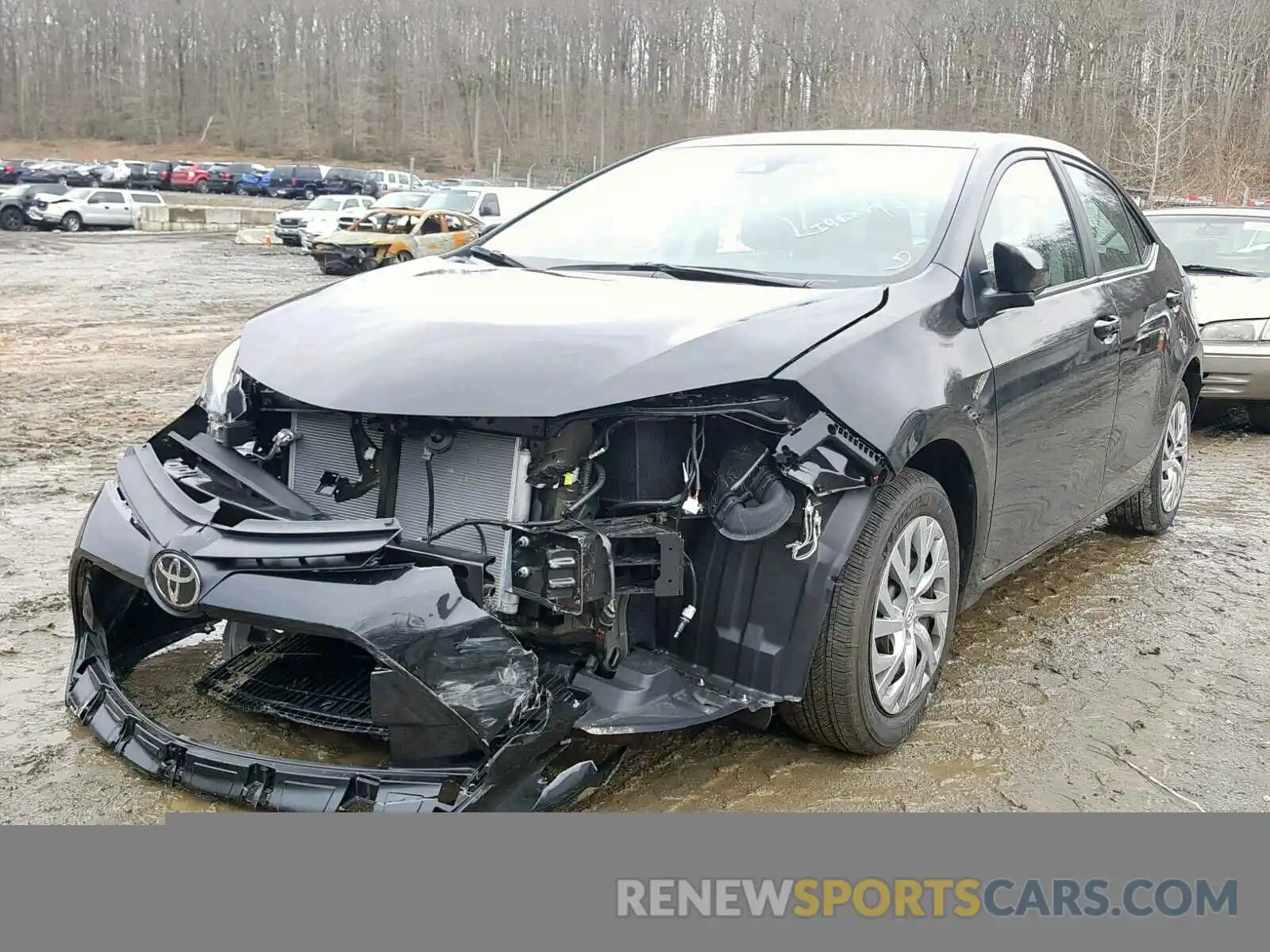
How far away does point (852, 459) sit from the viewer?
9.64ft

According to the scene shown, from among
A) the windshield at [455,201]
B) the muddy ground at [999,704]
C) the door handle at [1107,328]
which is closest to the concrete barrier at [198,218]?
the windshield at [455,201]

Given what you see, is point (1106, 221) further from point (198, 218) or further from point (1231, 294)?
point (198, 218)

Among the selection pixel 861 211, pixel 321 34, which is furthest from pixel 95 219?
pixel 321 34

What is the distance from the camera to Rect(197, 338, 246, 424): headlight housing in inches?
131

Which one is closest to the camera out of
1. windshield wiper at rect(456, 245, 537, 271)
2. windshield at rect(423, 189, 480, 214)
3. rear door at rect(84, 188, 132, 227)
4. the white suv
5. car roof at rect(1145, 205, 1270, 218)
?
windshield wiper at rect(456, 245, 537, 271)

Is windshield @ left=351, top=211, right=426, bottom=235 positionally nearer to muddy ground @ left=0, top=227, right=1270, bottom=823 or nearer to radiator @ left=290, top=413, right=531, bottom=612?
muddy ground @ left=0, top=227, right=1270, bottom=823

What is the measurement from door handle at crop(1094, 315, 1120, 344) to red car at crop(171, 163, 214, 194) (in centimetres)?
5916

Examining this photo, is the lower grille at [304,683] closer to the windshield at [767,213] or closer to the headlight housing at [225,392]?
the headlight housing at [225,392]

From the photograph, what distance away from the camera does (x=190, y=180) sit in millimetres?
58031

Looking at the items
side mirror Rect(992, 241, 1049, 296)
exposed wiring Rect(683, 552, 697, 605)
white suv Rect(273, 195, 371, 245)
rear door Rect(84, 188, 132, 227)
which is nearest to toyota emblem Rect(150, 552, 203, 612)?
exposed wiring Rect(683, 552, 697, 605)

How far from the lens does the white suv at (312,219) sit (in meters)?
29.7

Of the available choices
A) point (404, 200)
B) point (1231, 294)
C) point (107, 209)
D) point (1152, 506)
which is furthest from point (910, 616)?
point (107, 209)

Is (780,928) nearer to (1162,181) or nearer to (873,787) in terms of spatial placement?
(873,787)

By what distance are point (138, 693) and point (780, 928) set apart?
210cm
